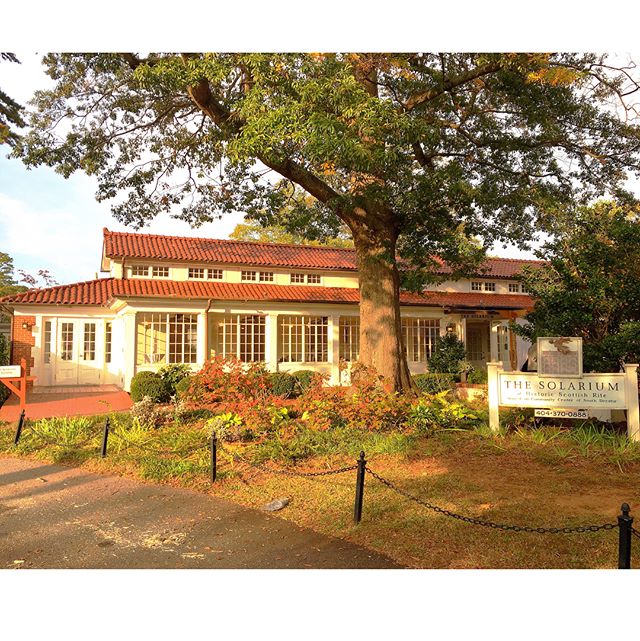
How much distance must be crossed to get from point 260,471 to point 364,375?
390 centimetres

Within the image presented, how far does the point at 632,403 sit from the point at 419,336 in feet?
38.4

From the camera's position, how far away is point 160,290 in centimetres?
1579

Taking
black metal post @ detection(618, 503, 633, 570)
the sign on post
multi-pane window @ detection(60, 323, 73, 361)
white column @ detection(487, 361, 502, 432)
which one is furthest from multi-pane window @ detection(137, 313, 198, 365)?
black metal post @ detection(618, 503, 633, 570)

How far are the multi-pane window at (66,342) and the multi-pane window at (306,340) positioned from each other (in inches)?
282

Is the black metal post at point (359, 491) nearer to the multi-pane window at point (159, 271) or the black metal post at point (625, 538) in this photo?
the black metal post at point (625, 538)

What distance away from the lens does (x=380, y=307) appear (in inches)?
429

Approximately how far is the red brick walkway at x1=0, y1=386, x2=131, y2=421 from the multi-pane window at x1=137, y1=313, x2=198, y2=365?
1614 millimetres

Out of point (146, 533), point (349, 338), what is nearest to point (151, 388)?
point (146, 533)

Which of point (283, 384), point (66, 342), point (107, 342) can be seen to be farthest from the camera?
point (107, 342)

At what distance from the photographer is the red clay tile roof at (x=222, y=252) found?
17734 mm

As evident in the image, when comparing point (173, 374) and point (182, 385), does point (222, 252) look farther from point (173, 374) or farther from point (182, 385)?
point (182, 385)

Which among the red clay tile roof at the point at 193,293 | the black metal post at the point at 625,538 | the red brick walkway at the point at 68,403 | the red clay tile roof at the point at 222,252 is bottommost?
the red brick walkway at the point at 68,403

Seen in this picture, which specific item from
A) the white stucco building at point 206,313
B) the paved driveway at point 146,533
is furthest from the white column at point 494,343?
the paved driveway at point 146,533

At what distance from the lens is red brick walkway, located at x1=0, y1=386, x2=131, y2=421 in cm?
1105
